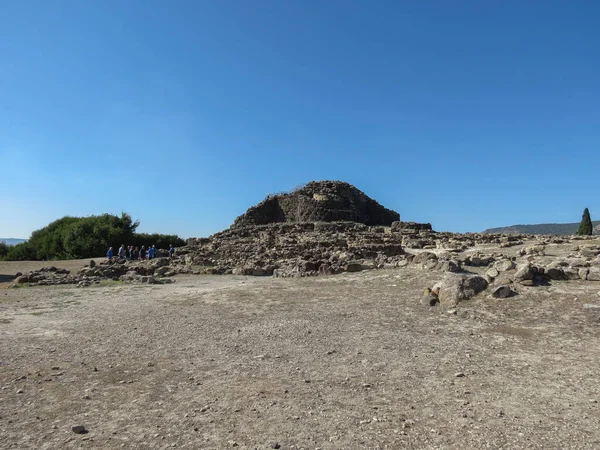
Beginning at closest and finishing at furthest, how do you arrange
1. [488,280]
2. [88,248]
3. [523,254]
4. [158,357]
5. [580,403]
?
[580,403] → [158,357] → [488,280] → [523,254] → [88,248]

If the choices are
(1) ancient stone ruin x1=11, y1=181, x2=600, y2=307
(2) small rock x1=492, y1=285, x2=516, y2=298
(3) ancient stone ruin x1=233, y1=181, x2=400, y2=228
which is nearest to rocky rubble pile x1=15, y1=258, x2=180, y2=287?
(1) ancient stone ruin x1=11, y1=181, x2=600, y2=307

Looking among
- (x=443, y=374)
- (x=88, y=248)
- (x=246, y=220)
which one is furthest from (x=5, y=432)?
(x=88, y=248)

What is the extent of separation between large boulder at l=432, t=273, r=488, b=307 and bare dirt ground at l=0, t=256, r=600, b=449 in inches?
13.7

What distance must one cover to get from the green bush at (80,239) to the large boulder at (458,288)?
34176 mm

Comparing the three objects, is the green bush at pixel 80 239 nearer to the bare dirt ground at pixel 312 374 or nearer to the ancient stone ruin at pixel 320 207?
the ancient stone ruin at pixel 320 207

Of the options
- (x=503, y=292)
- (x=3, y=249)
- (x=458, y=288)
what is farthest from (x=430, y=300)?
(x=3, y=249)

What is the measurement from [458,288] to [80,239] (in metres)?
36.3

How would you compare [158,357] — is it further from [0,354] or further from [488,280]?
[488,280]

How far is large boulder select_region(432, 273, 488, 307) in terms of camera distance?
30.1 ft

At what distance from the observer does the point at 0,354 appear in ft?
22.0

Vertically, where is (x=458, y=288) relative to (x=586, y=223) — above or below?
below

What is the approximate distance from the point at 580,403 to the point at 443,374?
4.75 feet

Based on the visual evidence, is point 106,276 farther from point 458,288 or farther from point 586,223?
point 586,223

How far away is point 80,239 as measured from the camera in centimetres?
3822
